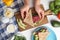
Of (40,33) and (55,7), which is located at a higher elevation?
(55,7)

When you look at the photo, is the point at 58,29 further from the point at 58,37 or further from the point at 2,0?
the point at 2,0

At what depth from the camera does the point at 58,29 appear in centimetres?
141

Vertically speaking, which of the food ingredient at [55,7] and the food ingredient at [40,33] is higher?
the food ingredient at [55,7]

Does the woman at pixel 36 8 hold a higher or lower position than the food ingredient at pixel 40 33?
higher

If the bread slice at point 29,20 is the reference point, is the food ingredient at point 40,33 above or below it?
below

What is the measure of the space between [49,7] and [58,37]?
0.14m

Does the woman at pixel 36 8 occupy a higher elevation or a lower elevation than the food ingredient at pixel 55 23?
higher

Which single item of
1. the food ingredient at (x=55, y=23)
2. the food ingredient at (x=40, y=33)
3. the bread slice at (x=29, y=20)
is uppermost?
the bread slice at (x=29, y=20)

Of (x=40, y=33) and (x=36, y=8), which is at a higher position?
(x=36, y=8)

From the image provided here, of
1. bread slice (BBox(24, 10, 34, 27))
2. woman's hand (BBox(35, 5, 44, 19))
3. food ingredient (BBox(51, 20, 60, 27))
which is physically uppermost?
woman's hand (BBox(35, 5, 44, 19))

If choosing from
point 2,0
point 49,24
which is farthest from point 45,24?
point 2,0

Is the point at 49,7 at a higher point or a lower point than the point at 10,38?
higher

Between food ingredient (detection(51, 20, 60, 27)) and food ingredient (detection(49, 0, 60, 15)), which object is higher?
food ingredient (detection(49, 0, 60, 15))

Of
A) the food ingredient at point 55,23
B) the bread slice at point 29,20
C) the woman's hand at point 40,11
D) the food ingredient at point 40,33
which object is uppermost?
the woman's hand at point 40,11
